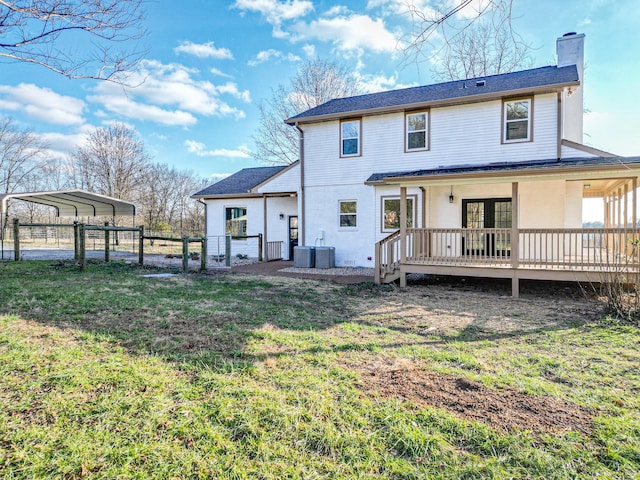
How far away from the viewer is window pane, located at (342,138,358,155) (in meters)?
12.4

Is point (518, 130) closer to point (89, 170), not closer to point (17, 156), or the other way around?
point (89, 170)

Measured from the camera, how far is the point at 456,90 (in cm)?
1176

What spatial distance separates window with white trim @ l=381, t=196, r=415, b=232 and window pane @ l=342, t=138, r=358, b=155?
6.84 feet

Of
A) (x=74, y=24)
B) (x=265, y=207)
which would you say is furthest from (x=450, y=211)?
(x=74, y=24)

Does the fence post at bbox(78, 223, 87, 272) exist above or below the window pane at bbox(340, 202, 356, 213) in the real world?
below

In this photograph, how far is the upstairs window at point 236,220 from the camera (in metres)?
16.6

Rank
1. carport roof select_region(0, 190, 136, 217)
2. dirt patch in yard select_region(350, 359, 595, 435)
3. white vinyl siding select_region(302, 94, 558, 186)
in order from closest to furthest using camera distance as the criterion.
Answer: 1. dirt patch in yard select_region(350, 359, 595, 435)
2. white vinyl siding select_region(302, 94, 558, 186)
3. carport roof select_region(0, 190, 136, 217)

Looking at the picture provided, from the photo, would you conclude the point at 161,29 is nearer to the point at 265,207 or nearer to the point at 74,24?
the point at 74,24

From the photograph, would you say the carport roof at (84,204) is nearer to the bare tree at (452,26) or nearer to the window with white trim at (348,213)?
the window with white trim at (348,213)

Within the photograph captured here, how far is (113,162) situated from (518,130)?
32.1 m

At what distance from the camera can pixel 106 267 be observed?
11.0 metres

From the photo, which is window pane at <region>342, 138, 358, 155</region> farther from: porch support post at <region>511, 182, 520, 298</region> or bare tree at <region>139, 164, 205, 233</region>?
bare tree at <region>139, 164, 205, 233</region>


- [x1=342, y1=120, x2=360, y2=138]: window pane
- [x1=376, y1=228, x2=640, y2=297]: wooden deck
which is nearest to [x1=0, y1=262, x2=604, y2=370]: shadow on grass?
[x1=376, y1=228, x2=640, y2=297]: wooden deck

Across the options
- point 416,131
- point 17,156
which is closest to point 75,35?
point 416,131
